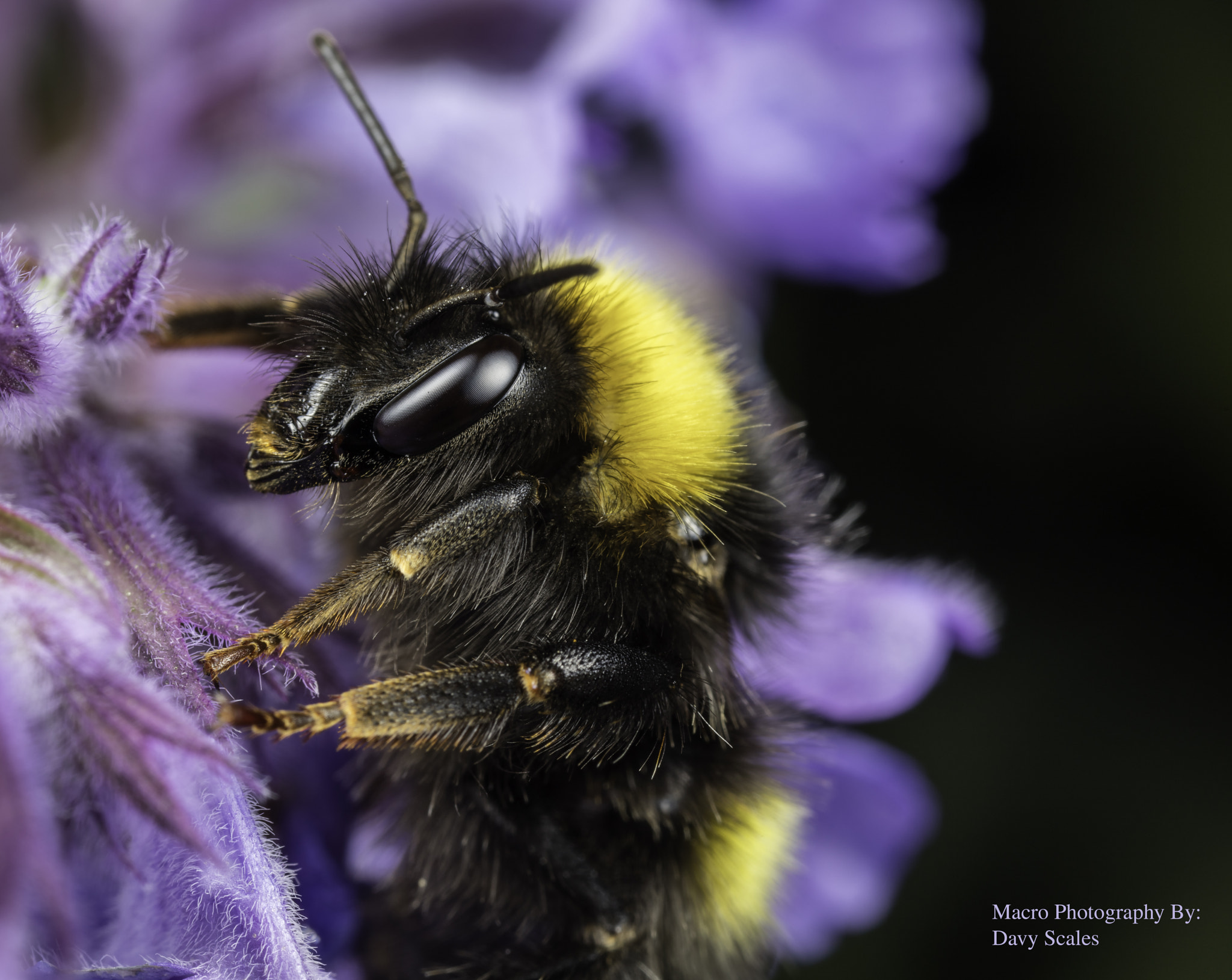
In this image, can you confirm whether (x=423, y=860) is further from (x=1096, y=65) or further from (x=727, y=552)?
(x=1096, y=65)

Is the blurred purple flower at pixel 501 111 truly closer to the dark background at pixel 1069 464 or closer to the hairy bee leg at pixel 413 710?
the dark background at pixel 1069 464

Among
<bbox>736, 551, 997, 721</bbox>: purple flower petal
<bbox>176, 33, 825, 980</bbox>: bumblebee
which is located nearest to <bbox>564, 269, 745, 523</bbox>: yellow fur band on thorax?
<bbox>176, 33, 825, 980</bbox>: bumblebee

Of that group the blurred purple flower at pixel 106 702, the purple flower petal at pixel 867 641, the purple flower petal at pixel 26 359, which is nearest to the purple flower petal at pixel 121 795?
the blurred purple flower at pixel 106 702

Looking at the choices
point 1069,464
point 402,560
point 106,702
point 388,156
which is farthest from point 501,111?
point 1069,464

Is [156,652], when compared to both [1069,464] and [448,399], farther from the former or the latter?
[1069,464]

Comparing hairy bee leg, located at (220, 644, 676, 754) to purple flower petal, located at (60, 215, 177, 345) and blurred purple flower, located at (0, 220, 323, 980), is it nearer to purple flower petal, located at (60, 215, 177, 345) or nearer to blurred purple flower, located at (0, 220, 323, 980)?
blurred purple flower, located at (0, 220, 323, 980)

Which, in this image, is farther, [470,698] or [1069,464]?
[1069,464]

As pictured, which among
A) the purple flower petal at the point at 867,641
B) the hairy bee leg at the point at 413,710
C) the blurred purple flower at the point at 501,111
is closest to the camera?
the hairy bee leg at the point at 413,710
